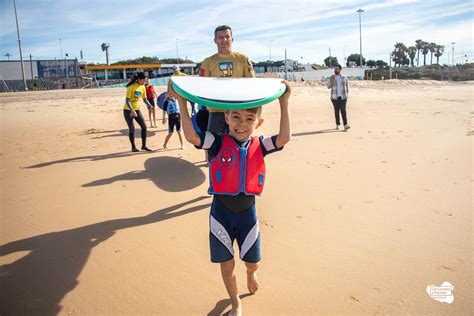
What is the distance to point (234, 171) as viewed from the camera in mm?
2545

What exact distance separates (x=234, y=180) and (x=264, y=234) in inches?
61.0

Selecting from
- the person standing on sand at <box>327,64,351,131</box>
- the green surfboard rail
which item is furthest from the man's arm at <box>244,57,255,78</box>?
the person standing on sand at <box>327,64,351,131</box>

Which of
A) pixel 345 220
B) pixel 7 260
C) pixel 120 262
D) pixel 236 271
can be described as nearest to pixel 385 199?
pixel 345 220

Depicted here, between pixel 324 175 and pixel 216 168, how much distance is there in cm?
387

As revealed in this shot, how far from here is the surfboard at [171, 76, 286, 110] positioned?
2.37 metres

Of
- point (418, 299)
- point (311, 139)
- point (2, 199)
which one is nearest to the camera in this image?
point (418, 299)

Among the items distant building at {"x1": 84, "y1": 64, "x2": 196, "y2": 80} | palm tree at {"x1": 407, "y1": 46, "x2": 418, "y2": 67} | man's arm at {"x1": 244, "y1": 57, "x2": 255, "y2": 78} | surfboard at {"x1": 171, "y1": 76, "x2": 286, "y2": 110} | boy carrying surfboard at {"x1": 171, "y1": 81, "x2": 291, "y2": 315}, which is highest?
palm tree at {"x1": 407, "y1": 46, "x2": 418, "y2": 67}

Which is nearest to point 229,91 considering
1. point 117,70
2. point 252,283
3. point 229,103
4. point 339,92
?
point 229,103

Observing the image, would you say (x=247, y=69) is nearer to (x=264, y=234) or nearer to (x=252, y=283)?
(x=264, y=234)

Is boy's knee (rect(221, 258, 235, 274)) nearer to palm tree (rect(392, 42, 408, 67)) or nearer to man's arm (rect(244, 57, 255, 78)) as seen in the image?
man's arm (rect(244, 57, 255, 78))

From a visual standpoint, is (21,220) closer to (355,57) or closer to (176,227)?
(176,227)

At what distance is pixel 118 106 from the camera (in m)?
19.1

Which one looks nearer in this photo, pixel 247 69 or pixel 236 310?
pixel 236 310

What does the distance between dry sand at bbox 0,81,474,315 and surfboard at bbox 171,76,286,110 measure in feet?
5.09
